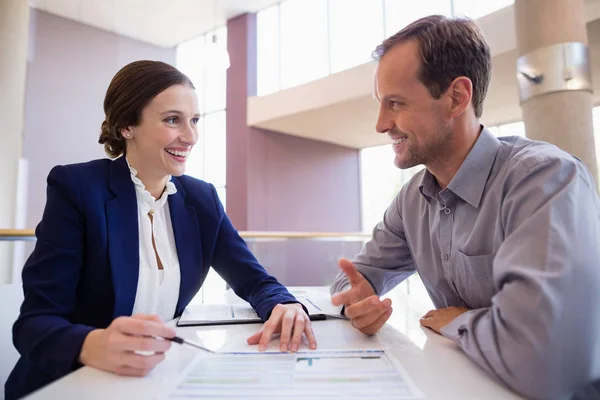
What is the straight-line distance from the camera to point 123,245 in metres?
1.23

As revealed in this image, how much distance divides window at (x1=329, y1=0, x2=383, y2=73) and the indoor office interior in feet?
0.07

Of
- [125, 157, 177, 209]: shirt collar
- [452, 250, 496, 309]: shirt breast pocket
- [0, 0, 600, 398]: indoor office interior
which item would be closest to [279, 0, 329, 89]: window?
[0, 0, 600, 398]: indoor office interior

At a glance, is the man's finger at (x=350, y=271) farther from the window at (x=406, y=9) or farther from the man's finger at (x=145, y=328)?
the window at (x=406, y=9)

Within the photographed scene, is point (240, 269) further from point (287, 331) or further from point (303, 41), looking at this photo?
point (303, 41)

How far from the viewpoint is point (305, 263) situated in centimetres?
419

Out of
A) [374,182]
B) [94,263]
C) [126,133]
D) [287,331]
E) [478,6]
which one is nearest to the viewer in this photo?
[287,331]

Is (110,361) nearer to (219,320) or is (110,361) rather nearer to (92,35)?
(219,320)

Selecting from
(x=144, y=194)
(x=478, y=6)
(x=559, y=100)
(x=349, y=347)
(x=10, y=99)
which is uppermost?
(x=478, y=6)

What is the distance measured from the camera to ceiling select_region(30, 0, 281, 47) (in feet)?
23.9

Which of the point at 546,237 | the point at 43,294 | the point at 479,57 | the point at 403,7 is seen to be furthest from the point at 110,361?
the point at 403,7

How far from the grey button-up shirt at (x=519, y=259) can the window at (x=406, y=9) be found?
5207 mm

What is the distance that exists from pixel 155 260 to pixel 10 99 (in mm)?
4927

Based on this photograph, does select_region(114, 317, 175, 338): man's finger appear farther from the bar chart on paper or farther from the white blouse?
the white blouse

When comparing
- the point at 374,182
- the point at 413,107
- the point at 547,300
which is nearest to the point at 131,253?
the point at 413,107
